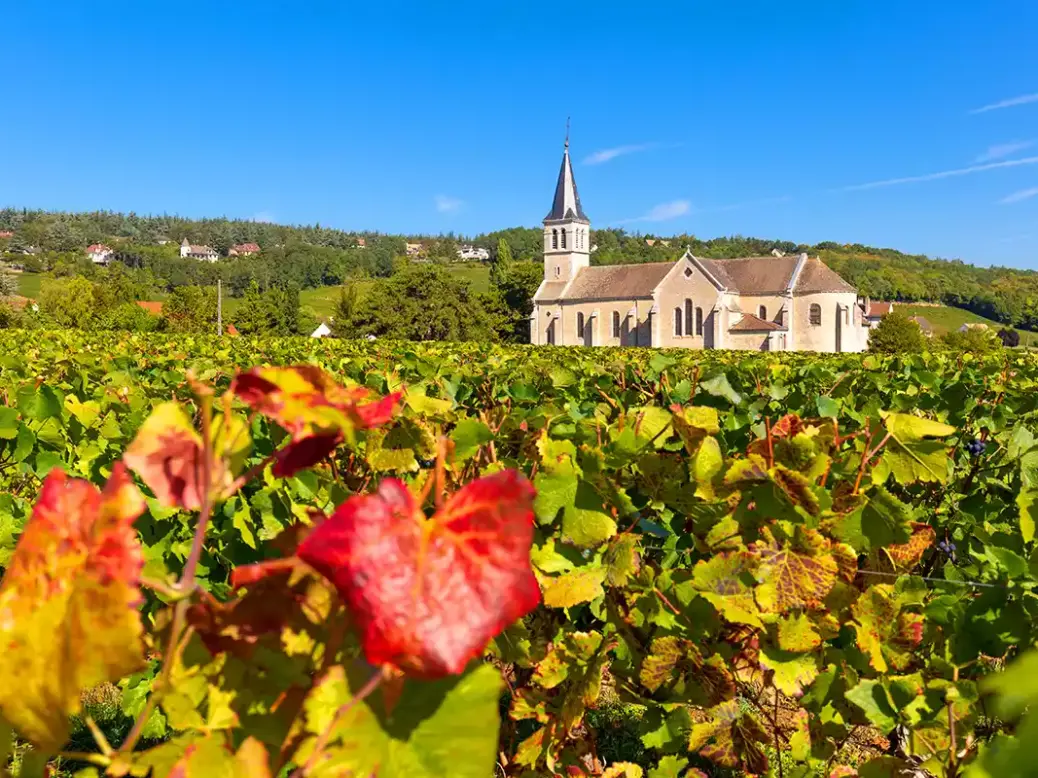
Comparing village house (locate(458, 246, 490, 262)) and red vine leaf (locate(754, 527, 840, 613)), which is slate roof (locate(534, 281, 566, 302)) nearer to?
red vine leaf (locate(754, 527, 840, 613))

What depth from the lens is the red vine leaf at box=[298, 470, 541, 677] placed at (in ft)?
1.78

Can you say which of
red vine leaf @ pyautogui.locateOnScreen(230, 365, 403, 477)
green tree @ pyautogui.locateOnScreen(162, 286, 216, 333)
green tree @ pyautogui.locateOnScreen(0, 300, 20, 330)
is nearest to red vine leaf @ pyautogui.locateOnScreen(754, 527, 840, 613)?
red vine leaf @ pyautogui.locateOnScreen(230, 365, 403, 477)

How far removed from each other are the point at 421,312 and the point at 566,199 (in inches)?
605

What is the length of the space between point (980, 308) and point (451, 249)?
10290 cm

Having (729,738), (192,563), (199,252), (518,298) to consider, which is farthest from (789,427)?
(199,252)

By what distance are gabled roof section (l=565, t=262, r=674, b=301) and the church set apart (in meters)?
0.08

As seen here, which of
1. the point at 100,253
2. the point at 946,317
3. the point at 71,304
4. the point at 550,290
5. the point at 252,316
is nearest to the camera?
the point at 71,304

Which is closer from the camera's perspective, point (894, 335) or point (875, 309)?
point (894, 335)

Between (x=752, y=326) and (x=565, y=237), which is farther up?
(x=565, y=237)

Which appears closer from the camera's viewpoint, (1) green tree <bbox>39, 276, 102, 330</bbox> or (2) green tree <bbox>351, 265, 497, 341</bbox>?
(1) green tree <bbox>39, 276, 102, 330</bbox>

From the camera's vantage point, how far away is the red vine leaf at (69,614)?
55 centimetres

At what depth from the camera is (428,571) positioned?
22.1 inches

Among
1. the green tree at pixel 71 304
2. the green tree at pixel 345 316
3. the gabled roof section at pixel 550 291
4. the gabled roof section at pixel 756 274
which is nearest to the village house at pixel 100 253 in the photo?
the green tree at pixel 71 304

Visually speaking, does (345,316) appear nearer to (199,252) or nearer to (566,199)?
(566,199)
